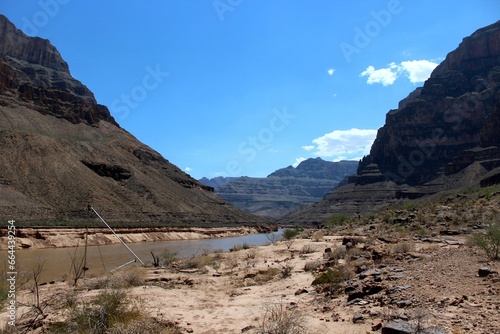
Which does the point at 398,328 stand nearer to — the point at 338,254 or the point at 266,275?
the point at 266,275

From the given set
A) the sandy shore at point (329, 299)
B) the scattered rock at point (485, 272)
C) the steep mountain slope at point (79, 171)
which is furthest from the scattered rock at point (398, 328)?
the steep mountain slope at point (79, 171)

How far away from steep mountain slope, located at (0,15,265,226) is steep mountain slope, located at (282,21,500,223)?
144 ft

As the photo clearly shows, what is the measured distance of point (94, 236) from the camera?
46.7 m

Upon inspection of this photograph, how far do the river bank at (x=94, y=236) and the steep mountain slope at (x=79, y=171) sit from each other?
348 centimetres

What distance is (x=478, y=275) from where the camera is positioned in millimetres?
7949

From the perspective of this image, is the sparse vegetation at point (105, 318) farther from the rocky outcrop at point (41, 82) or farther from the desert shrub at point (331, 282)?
the rocky outcrop at point (41, 82)

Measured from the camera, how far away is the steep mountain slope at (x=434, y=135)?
397 ft

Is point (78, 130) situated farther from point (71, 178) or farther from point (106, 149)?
point (71, 178)

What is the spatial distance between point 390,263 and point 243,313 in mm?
4891

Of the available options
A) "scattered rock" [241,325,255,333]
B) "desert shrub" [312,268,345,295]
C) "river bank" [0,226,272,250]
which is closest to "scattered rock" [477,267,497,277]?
"desert shrub" [312,268,345,295]

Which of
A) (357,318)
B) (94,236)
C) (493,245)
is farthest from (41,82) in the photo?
(357,318)

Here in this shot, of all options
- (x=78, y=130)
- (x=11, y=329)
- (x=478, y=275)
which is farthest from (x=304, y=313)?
(x=78, y=130)

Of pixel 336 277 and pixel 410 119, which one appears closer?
pixel 336 277

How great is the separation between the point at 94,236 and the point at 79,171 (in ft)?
72.0
